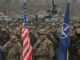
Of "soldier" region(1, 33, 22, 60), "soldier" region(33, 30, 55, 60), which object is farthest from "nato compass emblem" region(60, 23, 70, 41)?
"soldier" region(1, 33, 22, 60)

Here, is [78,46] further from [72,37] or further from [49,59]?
[49,59]

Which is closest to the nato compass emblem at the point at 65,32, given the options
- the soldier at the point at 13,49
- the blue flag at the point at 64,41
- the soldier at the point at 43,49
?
the blue flag at the point at 64,41

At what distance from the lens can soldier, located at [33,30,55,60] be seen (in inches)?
159

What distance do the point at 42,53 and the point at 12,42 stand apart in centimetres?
109

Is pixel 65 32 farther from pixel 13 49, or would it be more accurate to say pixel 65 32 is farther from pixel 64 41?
pixel 13 49

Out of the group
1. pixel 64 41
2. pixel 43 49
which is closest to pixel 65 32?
pixel 64 41

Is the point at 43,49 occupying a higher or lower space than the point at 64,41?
lower

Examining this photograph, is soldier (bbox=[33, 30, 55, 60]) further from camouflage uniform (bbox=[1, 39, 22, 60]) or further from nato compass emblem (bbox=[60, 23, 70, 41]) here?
nato compass emblem (bbox=[60, 23, 70, 41])

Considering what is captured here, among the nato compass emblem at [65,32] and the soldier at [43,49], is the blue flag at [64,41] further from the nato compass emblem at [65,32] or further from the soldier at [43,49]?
the soldier at [43,49]

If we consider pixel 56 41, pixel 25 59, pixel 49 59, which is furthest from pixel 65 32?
pixel 56 41

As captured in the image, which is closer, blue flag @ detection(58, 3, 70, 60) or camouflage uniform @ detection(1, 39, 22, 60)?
blue flag @ detection(58, 3, 70, 60)

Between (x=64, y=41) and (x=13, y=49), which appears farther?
(x=13, y=49)

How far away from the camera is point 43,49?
402 cm

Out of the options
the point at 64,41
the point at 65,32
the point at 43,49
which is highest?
the point at 65,32
